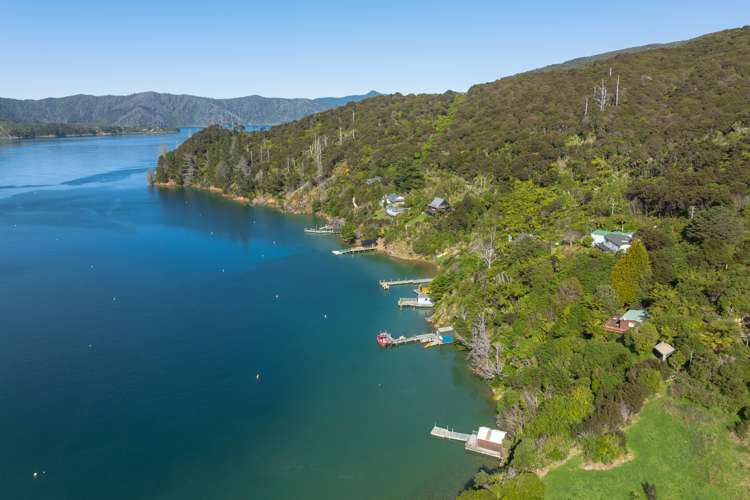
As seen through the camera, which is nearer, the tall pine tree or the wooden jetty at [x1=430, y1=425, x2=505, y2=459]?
the wooden jetty at [x1=430, y1=425, x2=505, y2=459]

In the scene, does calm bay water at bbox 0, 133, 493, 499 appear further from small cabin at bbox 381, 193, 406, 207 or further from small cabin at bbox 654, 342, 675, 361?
small cabin at bbox 381, 193, 406, 207

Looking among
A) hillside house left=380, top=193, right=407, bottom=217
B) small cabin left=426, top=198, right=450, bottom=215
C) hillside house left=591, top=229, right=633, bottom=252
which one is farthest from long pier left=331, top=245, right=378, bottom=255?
hillside house left=591, top=229, right=633, bottom=252

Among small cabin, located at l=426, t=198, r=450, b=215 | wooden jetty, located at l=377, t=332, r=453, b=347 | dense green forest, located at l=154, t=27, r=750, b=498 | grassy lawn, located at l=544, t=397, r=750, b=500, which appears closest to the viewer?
grassy lawn, located at l=544, t=397, r=750, b=500

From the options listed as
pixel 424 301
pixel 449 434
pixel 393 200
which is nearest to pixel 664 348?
pixel 449 434

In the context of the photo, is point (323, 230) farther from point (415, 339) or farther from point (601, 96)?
point (601, 96)

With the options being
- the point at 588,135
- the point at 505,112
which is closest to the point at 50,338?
the point at 588,135

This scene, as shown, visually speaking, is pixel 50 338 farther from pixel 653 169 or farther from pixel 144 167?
pixel 144 167
